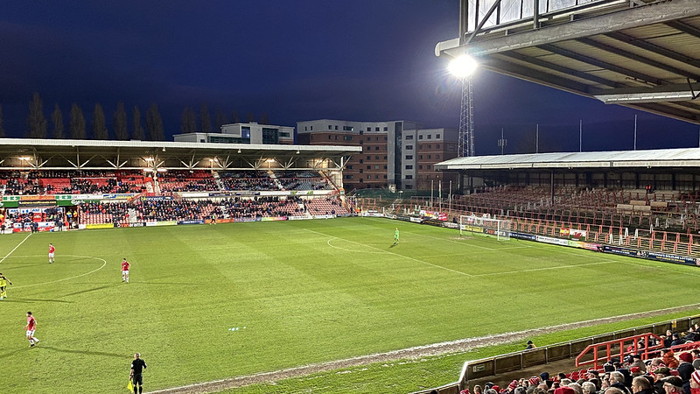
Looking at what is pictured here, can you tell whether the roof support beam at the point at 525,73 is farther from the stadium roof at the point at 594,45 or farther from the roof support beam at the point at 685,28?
the roof support beam at the point at 685,28

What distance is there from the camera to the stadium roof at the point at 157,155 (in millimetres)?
52188

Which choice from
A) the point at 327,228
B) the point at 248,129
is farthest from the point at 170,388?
the point at 248,129

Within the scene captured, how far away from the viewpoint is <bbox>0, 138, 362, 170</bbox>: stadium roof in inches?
2055

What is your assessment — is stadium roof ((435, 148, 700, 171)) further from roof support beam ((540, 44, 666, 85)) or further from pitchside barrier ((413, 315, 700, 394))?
roof support beam ((540, 44, 666, 85))

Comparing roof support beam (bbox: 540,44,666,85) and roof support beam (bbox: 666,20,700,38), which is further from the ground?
roof support beam (bbox: 540,44,666,85)

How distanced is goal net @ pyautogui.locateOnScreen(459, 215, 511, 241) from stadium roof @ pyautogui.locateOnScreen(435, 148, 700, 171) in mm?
10113

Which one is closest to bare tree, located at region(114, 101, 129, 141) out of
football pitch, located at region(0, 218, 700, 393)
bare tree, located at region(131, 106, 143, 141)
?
bare tree, located at region(131, 106, 143, 141)

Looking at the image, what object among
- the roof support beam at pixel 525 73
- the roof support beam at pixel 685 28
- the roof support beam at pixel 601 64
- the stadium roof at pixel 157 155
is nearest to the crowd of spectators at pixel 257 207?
the stadium roof at pixel 157 155

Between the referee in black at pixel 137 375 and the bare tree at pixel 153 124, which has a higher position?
the bare tree at pixel 153 124

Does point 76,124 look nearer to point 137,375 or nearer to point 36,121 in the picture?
point 36,121

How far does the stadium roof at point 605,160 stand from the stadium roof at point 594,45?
1386 inches

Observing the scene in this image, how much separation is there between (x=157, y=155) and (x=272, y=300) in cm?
4534

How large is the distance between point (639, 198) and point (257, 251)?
1474 inches

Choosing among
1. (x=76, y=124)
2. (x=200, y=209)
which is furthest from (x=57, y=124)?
(x=200, y=209)
